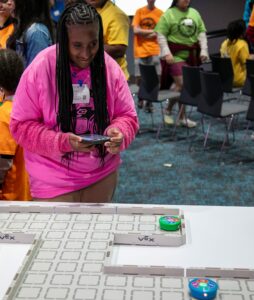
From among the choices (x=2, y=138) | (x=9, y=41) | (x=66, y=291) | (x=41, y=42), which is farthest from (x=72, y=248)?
(x=9, y=41)

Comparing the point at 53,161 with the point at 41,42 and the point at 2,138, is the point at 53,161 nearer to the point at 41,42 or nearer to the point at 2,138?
the point at 2,138

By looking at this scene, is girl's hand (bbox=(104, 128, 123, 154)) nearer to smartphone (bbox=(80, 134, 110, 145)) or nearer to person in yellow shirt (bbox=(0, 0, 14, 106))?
smartphone (bbox=(80, 134, 110, 145))

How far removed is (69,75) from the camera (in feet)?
5.87

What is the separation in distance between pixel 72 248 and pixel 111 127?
22.0 inches

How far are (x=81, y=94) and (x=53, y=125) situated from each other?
156mm

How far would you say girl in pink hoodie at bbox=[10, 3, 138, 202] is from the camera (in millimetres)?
1732

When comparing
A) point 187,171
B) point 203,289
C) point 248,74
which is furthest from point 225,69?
point 203,289

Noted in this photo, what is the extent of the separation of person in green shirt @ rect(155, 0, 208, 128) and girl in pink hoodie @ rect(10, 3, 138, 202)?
133 inches

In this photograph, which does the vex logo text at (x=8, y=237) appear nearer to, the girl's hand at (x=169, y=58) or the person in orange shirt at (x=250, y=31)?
the girl's hand at (x=169, y=58)

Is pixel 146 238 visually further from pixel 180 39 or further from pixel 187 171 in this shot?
pixel 180 39

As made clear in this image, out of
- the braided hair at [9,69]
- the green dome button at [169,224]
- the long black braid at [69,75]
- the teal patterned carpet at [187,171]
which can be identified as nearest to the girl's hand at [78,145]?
the long black braid at [69,75]

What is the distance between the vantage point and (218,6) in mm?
8781

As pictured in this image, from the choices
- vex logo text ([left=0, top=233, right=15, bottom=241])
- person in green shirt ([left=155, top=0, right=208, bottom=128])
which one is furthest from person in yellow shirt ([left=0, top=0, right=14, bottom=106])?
person in green shirt ([left=155, top=0, right=208, bottom=128])

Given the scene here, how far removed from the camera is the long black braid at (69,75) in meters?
1.71
